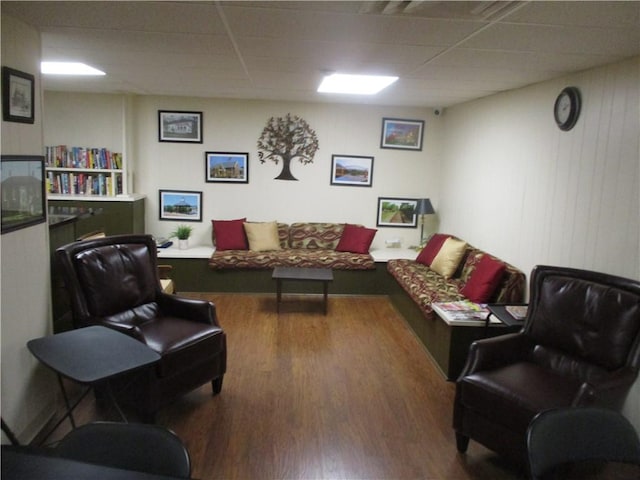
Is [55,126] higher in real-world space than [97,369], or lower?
higher

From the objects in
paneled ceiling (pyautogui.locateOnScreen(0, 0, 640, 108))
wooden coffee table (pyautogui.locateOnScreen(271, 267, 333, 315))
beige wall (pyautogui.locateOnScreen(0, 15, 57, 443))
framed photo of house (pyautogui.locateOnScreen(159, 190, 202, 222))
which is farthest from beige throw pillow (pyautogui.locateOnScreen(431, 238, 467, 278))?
beige wall (pyautogui.locateOnScreen(0, 15, 57, 443))

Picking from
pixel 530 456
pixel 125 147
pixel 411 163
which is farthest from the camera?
pixel 411 163

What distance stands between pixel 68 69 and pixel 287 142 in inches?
103

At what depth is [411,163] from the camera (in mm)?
6059

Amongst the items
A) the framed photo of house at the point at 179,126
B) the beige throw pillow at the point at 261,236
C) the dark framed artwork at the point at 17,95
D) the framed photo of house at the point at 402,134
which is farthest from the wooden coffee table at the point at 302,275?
the dark framed artwork at the point at 17,95

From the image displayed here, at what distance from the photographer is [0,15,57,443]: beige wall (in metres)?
2.30

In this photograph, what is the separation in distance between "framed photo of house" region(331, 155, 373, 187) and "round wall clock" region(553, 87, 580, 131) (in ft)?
9.03

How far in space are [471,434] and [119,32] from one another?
3.03 metres

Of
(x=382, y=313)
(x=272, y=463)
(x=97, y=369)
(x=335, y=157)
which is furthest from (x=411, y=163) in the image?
(x=97, y=369)

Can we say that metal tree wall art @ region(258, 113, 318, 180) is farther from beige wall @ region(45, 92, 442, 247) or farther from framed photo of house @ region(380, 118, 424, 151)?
framed photo of house @ region(380, 118, 424, 151)

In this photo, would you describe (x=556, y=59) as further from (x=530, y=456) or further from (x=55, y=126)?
(x=55, y=126)

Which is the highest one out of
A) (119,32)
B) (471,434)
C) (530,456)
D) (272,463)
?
(119,32)

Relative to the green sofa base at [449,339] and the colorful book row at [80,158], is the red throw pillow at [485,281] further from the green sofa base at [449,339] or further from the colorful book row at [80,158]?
the colorful book row at [80,158]

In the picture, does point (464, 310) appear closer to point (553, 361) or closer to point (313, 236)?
point (553, 361)
